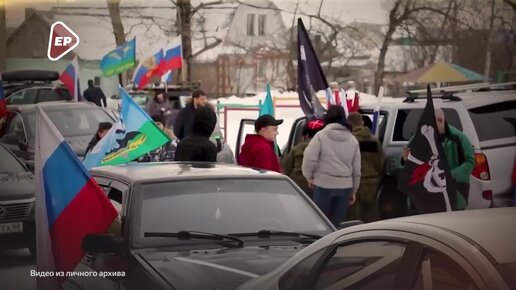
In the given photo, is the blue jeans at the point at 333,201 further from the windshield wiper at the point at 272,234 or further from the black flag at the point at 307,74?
the windshield wiper at the point at 272,234

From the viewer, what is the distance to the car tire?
375cm

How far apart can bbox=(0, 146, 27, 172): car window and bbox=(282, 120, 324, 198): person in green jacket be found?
1578 millimetres

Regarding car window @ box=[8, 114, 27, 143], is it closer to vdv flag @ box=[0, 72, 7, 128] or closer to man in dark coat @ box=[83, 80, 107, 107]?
vdv flag @ box=[0, 72, 7, 128]


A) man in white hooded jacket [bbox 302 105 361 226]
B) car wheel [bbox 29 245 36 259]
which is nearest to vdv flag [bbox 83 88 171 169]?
car wheel [bbox 29 245 36 259]

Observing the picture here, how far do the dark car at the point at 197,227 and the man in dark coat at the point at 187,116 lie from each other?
66 cm

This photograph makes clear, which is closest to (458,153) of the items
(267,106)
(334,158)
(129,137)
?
(334,158)

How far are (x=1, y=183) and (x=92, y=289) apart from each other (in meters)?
0.85

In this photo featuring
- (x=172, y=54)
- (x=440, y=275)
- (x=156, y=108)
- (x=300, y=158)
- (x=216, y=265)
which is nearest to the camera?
(x=440, y=275)

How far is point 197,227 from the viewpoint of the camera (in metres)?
3.08

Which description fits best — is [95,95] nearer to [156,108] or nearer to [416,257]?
[156,108]

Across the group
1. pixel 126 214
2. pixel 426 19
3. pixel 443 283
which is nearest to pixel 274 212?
pixel 126 214

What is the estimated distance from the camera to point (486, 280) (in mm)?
1692

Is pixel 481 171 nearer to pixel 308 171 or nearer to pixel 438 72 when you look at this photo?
pixel 438 72

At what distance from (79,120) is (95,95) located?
7.8 inches
